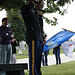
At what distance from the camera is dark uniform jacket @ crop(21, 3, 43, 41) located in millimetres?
5637

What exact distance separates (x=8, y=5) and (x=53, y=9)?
332 cm

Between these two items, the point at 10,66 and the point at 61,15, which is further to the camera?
the point at 61,15

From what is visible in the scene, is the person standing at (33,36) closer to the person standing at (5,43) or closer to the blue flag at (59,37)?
the person standing at (5,43)

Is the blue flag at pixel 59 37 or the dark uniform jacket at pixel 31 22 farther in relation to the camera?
the blue flag at pixel 59 37

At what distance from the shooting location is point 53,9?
12258 millimetres

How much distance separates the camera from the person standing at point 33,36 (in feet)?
18.4

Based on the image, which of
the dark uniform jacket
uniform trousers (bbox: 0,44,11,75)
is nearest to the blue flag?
uniform trousers (bbox: 0,44,11,75)

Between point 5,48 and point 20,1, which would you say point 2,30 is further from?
point 20,1

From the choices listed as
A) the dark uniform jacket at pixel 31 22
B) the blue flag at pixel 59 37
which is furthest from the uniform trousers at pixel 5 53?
the blue flag at pixel 59 37

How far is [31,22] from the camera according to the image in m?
5.70

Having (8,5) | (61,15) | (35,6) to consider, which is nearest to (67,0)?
(61,15)

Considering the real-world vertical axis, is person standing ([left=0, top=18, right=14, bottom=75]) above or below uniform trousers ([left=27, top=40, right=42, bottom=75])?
→ above

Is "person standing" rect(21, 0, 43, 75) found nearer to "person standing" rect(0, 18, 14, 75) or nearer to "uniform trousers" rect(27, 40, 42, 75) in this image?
"uniform trousers" rect(27, 40, 42, 75)

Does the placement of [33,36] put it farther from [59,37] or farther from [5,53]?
[59,37]
